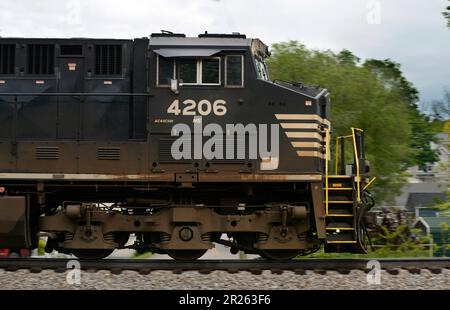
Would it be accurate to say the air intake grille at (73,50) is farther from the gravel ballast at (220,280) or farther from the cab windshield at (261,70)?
the gravel ballast at (220,280)

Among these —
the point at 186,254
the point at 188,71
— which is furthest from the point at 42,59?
the point at 186,254

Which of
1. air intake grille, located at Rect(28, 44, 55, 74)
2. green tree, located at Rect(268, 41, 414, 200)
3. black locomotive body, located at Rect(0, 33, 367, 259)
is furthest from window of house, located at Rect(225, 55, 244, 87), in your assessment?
green tree, located at Rect(268, 41, 414, 200)

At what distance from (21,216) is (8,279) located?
1.23 m

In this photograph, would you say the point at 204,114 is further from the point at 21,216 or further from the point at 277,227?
the point at 21,216

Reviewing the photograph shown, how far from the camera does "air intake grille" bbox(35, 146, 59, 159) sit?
33.6 ft

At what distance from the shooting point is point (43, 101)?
1062cm

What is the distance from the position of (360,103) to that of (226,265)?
14819 mm

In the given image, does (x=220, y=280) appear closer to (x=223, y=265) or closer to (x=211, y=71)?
(x=223, y=265)

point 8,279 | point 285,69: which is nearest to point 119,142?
point 8,279

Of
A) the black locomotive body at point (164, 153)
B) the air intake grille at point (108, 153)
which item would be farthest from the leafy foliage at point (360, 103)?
the air intake grille at point (108, 153)

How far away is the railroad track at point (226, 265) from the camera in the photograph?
1002 cm

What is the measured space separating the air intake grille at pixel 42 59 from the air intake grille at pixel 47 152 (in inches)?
60.4

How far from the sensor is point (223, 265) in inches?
409

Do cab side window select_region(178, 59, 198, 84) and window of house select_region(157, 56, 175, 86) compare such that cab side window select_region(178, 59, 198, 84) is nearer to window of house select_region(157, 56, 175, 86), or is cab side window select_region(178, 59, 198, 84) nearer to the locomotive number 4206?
window of house select_region(157, 56, 175, 86)
